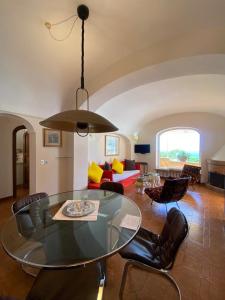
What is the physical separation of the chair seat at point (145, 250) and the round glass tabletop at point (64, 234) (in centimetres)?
23

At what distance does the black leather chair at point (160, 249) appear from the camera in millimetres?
1376

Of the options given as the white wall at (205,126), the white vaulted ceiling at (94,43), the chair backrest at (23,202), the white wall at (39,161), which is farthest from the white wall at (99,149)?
the chair backrest at (23,202)

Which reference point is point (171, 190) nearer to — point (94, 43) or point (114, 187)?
point (114, 187)

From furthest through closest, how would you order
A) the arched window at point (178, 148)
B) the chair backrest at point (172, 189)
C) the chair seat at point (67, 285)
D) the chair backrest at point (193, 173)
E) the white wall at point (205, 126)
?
the arched window at point (178, 148)
the white wall at point (205, 126)
the chair backrest at point (193, 173)
the chair backrest at point (172, 189)
the chair seat at point (67, 285)

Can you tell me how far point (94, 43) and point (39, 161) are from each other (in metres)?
2.40

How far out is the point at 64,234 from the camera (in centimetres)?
152

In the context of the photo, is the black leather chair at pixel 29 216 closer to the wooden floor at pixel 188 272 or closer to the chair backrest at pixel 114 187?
the wooden floor at pixel 188 272

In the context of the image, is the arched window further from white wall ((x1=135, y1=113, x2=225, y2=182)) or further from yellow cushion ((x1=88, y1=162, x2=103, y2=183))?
yellow cushion ((x1=88, y1=162, x2=103, y2=183))

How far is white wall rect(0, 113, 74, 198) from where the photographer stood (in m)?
3.31

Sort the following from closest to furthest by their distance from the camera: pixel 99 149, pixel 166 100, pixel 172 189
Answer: pixel 172 189 → pixel 166 100 → pixel 99 149

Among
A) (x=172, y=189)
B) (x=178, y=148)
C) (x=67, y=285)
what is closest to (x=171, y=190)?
(x=172, y=189)

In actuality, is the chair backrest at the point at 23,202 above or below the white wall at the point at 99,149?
below

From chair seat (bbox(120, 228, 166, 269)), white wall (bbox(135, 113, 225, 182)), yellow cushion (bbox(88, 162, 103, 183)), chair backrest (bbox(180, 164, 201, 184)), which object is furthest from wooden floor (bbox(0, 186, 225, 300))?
white wall (bbox(135, 113, 225, 182))

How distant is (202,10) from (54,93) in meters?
2.63
